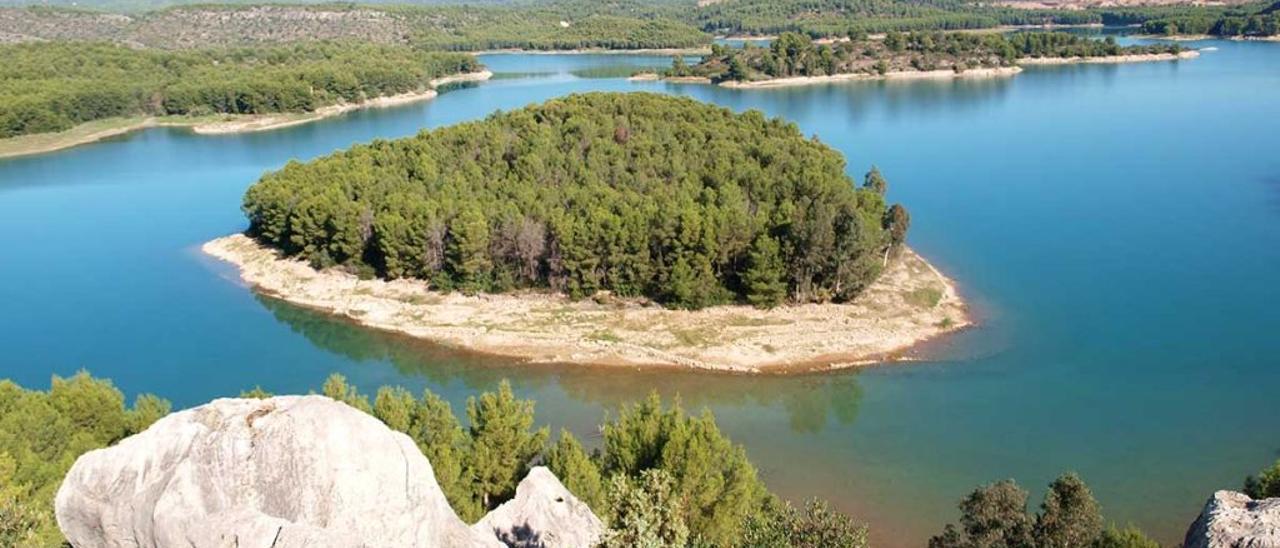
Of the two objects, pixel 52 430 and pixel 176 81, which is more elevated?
pixel 176 81

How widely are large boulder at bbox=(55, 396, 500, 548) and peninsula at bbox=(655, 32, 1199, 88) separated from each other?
127524mm

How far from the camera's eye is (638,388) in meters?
40.4

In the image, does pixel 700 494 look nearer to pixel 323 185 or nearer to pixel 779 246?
pixel 779 246

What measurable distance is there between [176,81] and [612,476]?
12895cm

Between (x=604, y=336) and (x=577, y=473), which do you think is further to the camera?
(x=604, y=336)

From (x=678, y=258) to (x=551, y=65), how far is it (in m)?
140

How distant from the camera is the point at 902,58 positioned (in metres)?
144

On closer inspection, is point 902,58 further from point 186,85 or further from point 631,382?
point 631,382

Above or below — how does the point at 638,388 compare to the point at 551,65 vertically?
below

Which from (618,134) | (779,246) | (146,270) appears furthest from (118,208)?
(779,246)

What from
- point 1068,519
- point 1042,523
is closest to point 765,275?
point 1042,523

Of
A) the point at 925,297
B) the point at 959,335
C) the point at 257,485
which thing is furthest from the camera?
the point at 925,297

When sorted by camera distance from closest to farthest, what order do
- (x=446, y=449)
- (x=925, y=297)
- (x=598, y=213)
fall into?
(x=446, y=449) → (x=925, y=297) → (x=598, y=213)

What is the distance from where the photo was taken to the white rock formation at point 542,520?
19.8 meters
